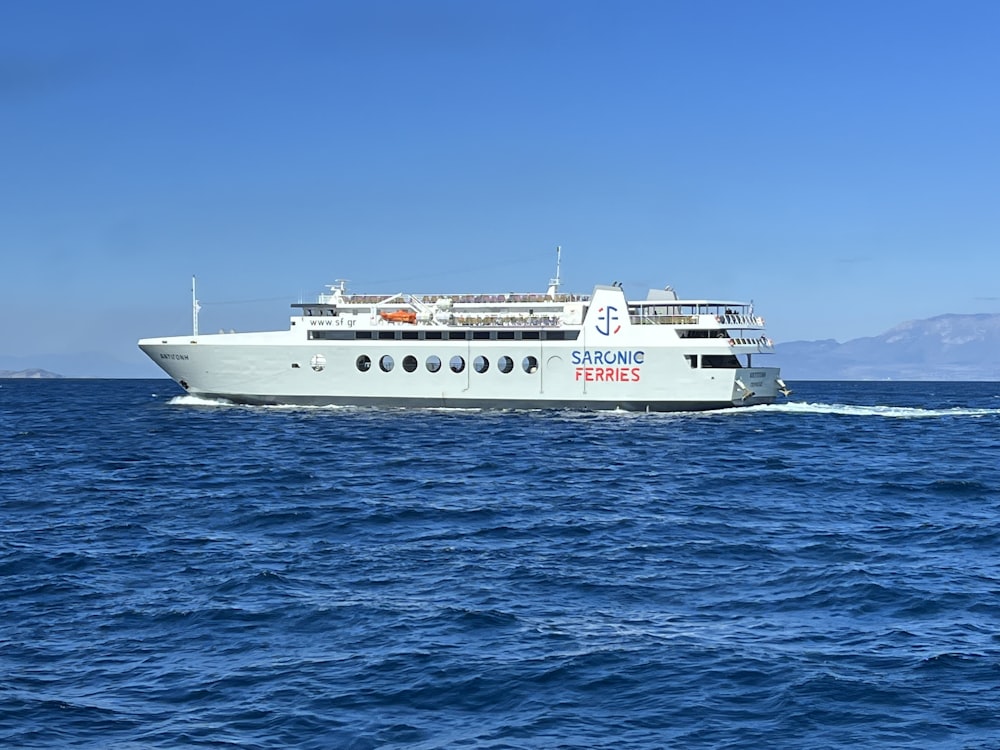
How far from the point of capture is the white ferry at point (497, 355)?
5766 centimetres

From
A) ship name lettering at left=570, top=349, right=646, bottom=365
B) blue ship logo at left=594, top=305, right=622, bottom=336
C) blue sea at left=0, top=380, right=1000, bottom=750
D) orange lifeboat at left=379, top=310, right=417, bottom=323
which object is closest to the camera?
blue sea at left=0, top=380, right=1000, bottom=750

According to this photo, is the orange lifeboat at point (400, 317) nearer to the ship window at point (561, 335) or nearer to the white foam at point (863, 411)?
the ship window at point (561, 335)

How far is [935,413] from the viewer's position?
218 feet

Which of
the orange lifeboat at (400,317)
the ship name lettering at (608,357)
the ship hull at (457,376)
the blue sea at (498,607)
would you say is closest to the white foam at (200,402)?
the ship hull at (457,376)

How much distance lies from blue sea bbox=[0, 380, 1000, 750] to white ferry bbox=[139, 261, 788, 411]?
23820mm

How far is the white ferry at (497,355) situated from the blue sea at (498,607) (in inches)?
938

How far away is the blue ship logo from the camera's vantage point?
58094 mm

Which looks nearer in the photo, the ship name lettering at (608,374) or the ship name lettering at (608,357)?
the ship name lettering at (608,357)

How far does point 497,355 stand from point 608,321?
21.6 ft

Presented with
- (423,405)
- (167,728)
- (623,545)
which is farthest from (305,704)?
(423,405)

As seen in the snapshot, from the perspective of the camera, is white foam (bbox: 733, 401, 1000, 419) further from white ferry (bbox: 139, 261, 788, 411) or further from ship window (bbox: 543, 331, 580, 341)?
ship window (bbox: 543, 331, 580, 341)

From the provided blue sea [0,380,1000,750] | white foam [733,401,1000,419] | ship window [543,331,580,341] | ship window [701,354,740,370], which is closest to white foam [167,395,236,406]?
ship window [543,331,580,341]

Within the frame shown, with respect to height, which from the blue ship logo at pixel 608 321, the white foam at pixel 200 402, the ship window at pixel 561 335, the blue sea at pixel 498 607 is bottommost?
the blue sea at pixel 498 607

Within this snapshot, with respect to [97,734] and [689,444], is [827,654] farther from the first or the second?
[689,444]
